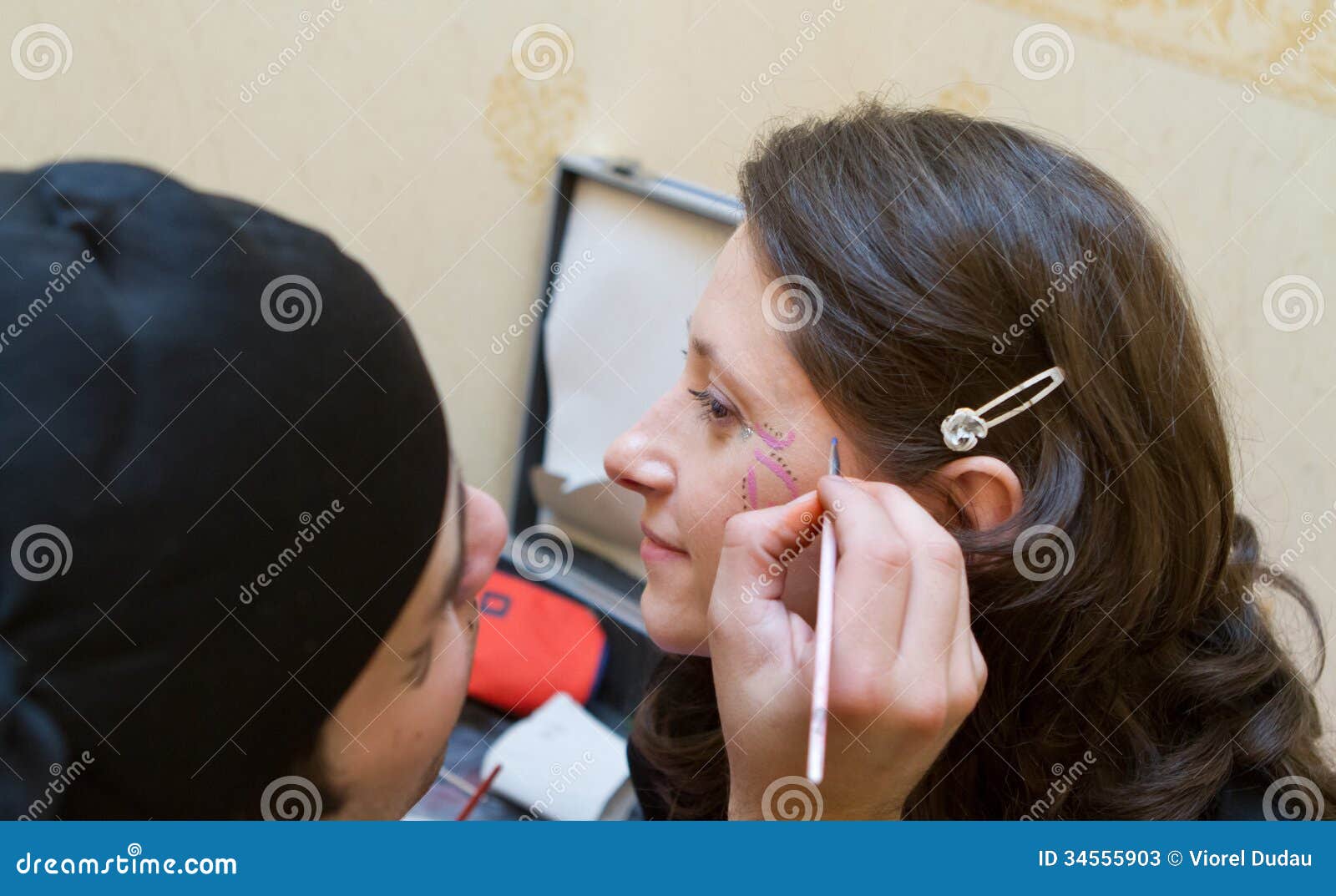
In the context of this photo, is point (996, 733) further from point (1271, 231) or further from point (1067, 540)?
point (1271, 231)

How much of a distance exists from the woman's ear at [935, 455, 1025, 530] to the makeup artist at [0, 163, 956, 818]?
22 cm

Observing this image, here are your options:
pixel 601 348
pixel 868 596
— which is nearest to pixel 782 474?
pixel 868 596

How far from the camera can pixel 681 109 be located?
1.47 m

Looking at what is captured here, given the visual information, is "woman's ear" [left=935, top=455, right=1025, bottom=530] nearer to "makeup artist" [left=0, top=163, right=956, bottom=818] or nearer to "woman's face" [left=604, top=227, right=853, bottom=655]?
"woman's face" [left=604, top=227, right=853, bottom=655]

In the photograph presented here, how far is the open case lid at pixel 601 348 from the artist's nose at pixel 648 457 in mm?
504

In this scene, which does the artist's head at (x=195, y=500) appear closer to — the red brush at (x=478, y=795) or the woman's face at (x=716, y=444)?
the woman's face at (x=716, y=444)

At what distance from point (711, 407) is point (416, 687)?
1.28 feet

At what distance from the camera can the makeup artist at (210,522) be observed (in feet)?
1.50

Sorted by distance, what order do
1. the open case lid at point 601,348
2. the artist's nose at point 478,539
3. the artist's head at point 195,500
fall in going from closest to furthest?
the artist's head at point 195,500, the artist's nose at point 478,539, the open case lid at point 601,348

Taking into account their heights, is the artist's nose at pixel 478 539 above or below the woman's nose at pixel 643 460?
below

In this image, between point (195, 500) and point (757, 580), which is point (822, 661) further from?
point (195, 500)

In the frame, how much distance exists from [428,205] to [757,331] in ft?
2.67

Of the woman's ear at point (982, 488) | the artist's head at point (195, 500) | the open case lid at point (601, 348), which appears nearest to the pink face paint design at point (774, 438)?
the woman's ear at point (982, 488)

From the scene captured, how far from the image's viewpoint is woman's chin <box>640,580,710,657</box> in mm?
914
